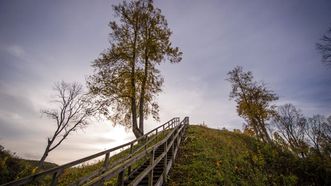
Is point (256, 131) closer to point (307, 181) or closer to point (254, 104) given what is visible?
point (254, 104)

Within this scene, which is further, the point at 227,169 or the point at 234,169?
the point at 234,169

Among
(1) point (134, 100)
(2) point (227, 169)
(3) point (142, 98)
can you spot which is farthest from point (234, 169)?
(1) point (134, 100)

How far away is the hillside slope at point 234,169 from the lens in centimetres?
911

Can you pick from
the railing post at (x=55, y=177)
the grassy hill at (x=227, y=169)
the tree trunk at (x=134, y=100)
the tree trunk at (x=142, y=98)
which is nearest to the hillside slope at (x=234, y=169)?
the grassy hill at (x=227, y=169)

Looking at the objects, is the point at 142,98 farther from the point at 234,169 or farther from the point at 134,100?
the point at 234,169

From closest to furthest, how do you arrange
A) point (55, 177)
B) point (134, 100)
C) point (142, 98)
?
point (55, 177), point (134, 100), point (142, 98)

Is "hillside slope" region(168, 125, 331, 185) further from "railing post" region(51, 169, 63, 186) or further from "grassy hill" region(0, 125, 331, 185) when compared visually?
"railing post" region(51, 169, 63, 186)

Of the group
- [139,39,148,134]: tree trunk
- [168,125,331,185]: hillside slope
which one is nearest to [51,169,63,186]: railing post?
[168,125,331,185]: hillside slope

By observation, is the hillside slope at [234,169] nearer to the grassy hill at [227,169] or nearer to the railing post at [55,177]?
the grassy hill at [227,169]

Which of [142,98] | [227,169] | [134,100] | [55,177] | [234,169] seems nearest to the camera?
[55,177]

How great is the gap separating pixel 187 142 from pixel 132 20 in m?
12.7

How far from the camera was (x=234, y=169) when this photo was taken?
1089 cm

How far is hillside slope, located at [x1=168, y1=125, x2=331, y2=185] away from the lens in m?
9.11

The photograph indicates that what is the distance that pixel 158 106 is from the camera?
1817 centimetres
